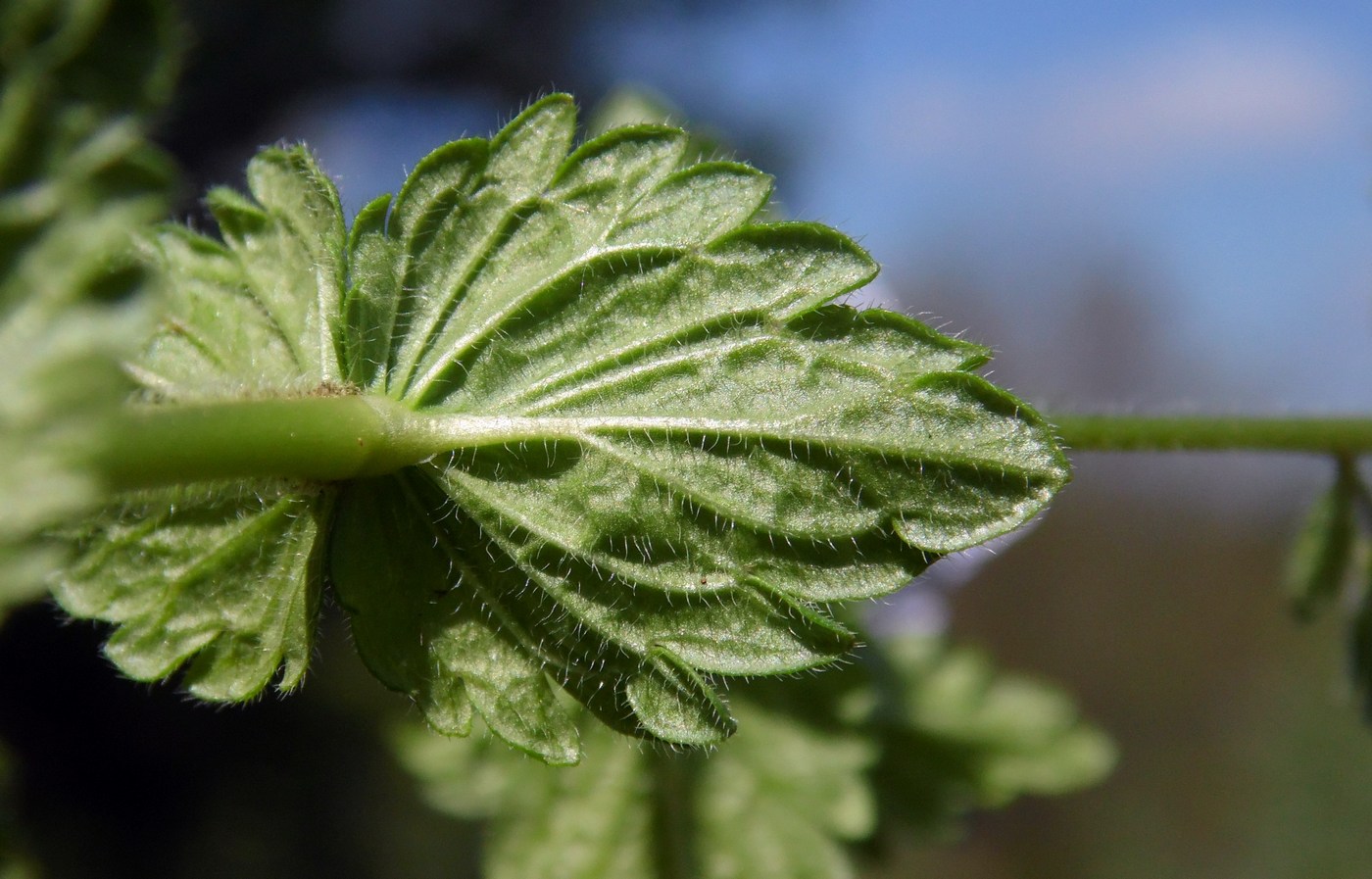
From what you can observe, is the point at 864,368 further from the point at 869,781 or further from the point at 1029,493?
the point at 869,781

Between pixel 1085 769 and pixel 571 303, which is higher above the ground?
pixel 571 303

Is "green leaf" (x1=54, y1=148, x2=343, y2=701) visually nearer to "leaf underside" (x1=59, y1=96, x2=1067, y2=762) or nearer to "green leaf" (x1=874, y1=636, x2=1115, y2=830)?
"leaf underside" (x1=59, y1=96, x2=1067, y2=762)

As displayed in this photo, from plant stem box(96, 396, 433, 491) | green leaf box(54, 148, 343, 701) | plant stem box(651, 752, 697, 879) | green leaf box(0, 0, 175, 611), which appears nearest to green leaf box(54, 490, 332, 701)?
green leaf box(54, 148, 343, 701)

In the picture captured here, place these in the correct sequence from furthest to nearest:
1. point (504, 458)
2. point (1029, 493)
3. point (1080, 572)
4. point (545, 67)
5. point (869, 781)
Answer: point (1080, 572), point (545, 67), point (869, 781), point (504, 458), point (1029, 493)

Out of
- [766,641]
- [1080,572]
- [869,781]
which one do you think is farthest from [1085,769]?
[1080,572]

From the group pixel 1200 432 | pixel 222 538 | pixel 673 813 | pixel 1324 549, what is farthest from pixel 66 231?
pixel 1324 549

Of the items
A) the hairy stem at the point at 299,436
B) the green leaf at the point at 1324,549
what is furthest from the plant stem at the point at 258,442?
the green leaf at the point at 1324,549
